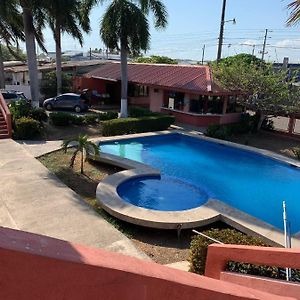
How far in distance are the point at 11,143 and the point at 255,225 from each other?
1323 centimetres

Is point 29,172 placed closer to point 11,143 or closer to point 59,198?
point 59,198

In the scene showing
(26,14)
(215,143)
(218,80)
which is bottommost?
(215,143)

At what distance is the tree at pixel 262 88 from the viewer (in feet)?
71.3

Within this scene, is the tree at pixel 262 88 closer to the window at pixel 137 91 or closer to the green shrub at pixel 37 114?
the window at pixel 137 91

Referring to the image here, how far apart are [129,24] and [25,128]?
31.1 feet

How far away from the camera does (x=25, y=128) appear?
62.9ft

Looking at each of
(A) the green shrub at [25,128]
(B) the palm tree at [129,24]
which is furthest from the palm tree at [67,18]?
(A) the green shrub at [25,128]

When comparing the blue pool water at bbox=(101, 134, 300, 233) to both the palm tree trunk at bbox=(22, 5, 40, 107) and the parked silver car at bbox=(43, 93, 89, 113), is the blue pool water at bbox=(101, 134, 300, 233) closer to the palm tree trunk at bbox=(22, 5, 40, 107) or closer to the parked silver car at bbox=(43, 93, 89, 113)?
the palm tree trunk at bbox=(22, 5, 40, 107)

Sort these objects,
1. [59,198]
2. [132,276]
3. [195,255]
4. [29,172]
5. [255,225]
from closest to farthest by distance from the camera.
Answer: [132,276] < [195,255] < [255,225] < [59,198] < [29,172]

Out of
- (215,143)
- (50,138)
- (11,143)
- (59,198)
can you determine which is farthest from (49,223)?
(215,143)

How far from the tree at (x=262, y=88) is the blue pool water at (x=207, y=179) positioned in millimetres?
4630

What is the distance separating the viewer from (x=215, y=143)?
68.4 ft

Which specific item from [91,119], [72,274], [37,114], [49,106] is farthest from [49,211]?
[49,106]

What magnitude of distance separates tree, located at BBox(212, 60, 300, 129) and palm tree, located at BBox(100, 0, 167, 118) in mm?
5881
